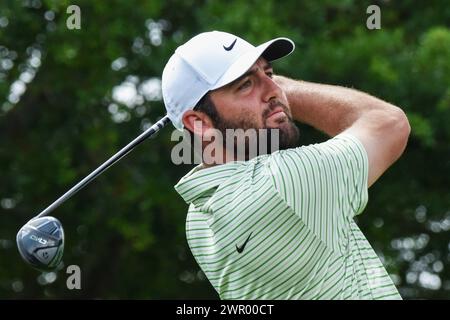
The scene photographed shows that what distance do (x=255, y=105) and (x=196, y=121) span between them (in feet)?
0.67

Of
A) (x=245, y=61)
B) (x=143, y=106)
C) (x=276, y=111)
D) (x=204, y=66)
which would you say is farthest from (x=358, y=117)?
(x=143, y=106)

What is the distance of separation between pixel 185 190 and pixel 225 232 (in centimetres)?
17

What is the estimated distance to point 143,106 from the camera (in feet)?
37.2

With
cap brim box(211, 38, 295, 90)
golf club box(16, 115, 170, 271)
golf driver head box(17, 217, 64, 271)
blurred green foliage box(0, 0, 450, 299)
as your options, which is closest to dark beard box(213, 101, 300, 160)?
cap brim box(211, 38, 295, 90)

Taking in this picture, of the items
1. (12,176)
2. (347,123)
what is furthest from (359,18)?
(347,123)

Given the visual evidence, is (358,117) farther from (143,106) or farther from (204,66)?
(143,106)

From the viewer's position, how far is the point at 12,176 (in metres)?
11.0

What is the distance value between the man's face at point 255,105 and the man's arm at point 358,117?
0.54 feet

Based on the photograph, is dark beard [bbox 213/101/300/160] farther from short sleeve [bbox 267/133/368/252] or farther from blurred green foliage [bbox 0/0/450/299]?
blurred green foliage [bbox 0/0/450/299]

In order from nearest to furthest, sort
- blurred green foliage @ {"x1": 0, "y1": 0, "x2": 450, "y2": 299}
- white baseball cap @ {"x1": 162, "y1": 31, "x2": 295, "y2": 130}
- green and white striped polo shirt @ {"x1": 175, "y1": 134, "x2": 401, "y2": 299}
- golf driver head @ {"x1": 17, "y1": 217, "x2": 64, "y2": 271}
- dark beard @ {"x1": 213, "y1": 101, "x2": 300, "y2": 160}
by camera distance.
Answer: green and white striped polo shirt @ {"x1": 175, "y1": 134, "x2": 401, "y2": 299}
dark beard @ {"x1": 213, "y1": 101, "x2": 300, "y2": 160}
white baseball cap @ {"x1": 162, "y1": 31, "x2": 295, "y2": 130}
golf driver head @ {"x1": 17, "y1": 217, "x2": 64, "y2": 271}
blurred green foliage @ {"x1": 0, "y1": 0, "x2": 450, "y2": 299}

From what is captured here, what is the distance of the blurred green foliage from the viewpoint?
990cm

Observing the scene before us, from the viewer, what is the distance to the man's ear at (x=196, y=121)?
11.3 ft

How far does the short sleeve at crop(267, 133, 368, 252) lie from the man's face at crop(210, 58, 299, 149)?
11cm

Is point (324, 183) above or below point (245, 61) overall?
below
